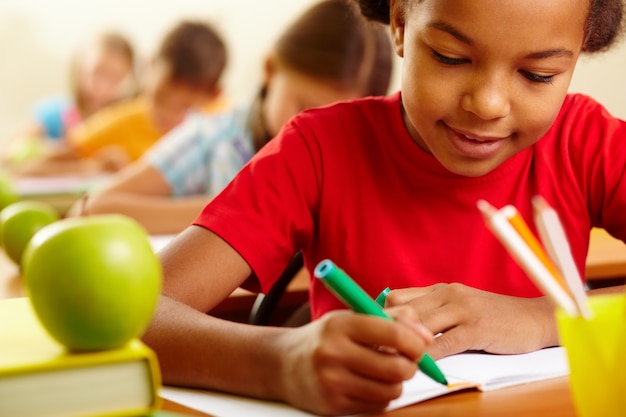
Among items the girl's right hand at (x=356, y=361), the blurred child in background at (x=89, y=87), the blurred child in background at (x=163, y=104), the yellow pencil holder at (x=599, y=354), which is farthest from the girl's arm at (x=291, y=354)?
the blurred child in background at (x=89, y=87)

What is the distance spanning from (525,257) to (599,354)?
101 mm

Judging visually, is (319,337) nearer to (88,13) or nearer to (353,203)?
(353,203)

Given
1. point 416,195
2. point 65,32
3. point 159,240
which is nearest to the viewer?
point 416,195

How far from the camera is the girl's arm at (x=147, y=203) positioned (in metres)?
1.94

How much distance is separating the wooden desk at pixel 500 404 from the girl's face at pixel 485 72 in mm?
278

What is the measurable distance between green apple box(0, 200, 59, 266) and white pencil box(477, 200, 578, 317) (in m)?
0.99

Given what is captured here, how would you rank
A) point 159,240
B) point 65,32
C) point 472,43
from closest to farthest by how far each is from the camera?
point 472,43 → point 159,240 → point 65,32

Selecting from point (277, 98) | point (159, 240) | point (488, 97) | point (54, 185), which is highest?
point (488, 97)

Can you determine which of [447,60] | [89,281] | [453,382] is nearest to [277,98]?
[447,60]

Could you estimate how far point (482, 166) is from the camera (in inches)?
38.6

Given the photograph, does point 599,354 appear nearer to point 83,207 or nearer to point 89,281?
point 89,281

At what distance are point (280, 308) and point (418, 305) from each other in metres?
0.71

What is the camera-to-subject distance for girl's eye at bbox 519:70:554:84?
89 cm

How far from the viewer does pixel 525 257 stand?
1.72 feet
